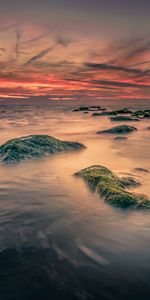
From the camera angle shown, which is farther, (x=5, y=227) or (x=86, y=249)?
(x=5, y=227)

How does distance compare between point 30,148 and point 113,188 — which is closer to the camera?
point 113,188

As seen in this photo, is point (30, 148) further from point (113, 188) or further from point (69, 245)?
point (69, 245)

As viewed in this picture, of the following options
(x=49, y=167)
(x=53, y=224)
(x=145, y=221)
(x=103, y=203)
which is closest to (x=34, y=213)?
(x=53, y=224)

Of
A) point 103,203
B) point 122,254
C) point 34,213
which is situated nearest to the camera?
point 122,254

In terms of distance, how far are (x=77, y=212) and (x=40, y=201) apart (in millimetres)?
767

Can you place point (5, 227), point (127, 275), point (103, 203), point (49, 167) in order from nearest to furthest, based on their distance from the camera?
point (127, 275) < point (5, 227) < point (103, 203) < point (49, 167)

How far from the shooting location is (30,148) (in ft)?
29.2

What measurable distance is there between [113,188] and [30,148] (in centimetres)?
427

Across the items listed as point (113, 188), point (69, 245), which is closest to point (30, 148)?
point (113, 188)

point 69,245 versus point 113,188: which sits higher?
point 113,188

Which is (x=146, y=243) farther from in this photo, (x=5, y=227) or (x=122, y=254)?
(x=5, y=227)

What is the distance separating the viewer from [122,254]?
327 centimetres

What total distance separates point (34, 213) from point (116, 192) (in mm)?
1373

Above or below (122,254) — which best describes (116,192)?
above
